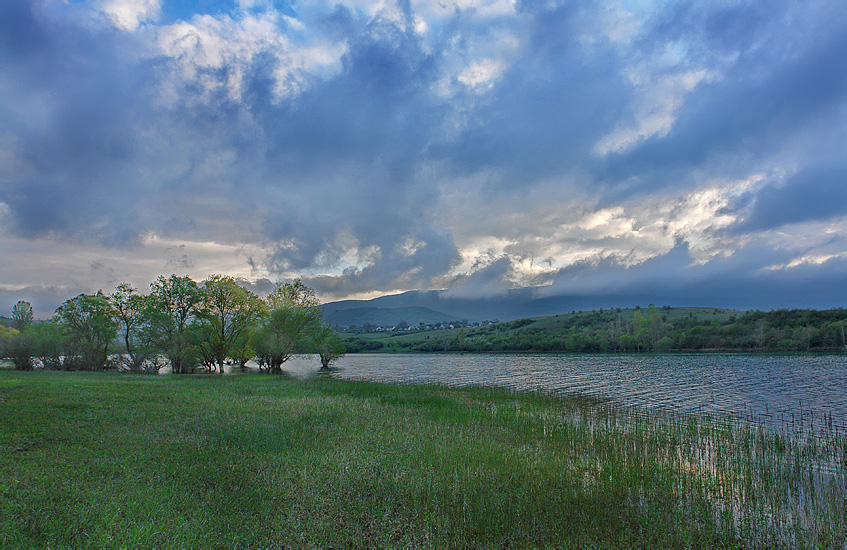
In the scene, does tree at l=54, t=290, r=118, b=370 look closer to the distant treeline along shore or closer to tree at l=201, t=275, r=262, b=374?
tree at l=201, t=275, r=262, b=374

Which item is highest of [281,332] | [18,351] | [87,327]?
[87,327]

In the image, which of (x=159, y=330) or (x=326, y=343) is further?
(x=326, y=343)

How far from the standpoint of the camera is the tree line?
5716 cm

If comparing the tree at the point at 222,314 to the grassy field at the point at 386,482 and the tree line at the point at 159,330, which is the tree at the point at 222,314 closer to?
the tree line at the point at 159,330

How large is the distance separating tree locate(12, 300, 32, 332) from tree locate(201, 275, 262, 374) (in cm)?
4922

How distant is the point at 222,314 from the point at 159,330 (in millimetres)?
9046

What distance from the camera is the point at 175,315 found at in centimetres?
6272

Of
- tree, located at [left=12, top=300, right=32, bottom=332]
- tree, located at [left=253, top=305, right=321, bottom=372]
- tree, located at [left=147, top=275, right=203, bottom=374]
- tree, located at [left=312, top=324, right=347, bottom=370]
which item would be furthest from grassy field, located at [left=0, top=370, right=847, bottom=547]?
tree, located at [left=12, top=300, right=32, bottom=332]

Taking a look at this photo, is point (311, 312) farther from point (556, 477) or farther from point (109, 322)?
point (556, 477)

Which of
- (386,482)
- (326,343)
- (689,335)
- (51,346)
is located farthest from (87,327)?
(689,335)

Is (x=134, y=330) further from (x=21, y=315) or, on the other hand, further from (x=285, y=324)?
(x=21, y=315)

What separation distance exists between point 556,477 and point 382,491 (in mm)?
5626

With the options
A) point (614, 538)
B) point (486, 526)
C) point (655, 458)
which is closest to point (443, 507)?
point (486, 526)

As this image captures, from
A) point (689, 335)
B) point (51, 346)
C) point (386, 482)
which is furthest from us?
point (689, 335)
